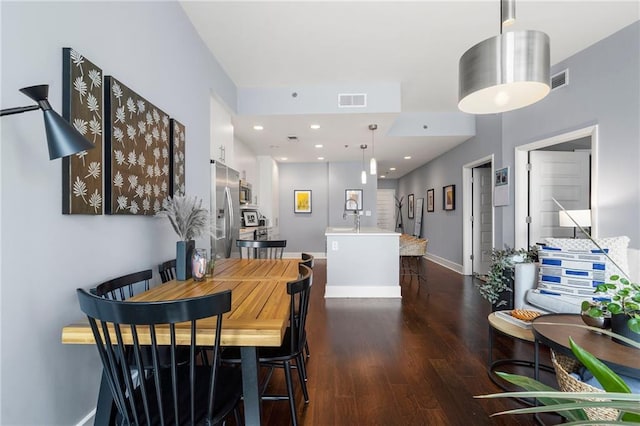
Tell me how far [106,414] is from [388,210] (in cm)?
1107

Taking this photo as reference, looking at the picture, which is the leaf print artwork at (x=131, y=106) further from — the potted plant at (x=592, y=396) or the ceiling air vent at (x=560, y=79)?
the ceiling air vent at (x=560, y=79)

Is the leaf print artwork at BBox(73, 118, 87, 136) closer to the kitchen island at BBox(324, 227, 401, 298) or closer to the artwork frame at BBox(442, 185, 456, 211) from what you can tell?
the kitchen island at BBox(324, 227, 401, 298)

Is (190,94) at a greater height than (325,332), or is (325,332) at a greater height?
(190,94)

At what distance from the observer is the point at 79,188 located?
1484 mm

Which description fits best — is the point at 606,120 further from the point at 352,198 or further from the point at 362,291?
the point at 352,198

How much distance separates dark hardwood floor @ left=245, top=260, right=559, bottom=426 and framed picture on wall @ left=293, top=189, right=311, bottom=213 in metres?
3.97

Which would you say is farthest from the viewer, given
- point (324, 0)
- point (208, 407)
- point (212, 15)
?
point (212, 15)

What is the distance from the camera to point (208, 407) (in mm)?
1143

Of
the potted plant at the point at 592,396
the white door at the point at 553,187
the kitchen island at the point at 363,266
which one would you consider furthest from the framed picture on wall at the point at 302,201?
the potted plant at the point at 592,396

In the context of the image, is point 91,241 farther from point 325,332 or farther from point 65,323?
point 325,332

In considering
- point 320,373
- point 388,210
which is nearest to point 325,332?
point 320,373

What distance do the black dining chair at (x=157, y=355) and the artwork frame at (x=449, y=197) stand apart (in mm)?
5829

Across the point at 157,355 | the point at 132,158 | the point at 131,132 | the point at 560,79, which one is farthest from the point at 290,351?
the point at 560,79

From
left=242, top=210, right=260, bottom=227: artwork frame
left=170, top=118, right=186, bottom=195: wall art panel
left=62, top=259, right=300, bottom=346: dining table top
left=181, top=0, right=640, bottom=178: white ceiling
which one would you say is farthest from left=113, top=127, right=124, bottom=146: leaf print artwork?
left=242, top=210, right=260, bottom=227: artwork frame
